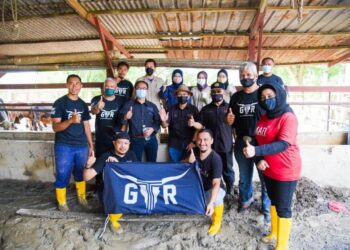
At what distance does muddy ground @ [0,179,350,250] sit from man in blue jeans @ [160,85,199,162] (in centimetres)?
104

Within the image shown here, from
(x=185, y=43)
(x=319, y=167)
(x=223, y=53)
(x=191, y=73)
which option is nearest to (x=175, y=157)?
(x=319, y=167)

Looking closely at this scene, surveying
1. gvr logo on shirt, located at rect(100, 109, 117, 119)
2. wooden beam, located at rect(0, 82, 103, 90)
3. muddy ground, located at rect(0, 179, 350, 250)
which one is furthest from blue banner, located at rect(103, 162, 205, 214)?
wooden beam, located at rect(0, 82, 103, 90)

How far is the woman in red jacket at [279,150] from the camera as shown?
274 cm

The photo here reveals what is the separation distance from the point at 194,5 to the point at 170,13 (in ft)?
1.68

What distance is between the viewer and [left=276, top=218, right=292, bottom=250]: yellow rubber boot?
2.98 meters

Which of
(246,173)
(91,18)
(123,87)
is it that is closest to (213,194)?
(246,173)

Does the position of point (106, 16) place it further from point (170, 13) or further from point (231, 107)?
point (231, 107)

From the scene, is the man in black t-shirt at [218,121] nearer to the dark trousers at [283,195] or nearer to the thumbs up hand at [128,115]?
the thumbs up hand at [128,115]

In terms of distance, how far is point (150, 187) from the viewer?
11.7 feet

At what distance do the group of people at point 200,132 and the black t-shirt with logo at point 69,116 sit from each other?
0.01 meters

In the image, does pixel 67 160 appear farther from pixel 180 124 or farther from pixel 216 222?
pixel 216 222

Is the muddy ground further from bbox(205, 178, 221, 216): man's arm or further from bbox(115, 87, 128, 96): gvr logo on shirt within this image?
A: bbox(115, 87, 128, 96): gvr logo on shirt

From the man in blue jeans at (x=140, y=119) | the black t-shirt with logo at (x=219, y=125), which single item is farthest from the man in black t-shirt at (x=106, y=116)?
the black t-shirt with logo at (x=219, y=125)

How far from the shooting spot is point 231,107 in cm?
377
